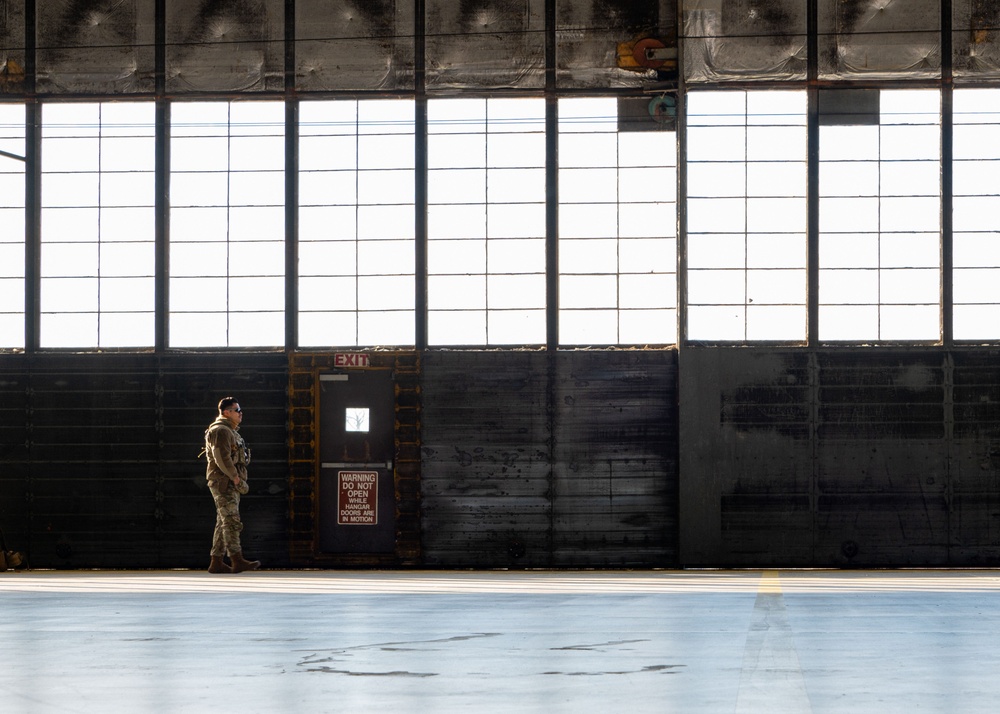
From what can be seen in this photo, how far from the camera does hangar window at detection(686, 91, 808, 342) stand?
16.7 metres

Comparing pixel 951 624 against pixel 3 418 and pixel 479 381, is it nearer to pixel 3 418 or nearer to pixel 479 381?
pixel 479 381

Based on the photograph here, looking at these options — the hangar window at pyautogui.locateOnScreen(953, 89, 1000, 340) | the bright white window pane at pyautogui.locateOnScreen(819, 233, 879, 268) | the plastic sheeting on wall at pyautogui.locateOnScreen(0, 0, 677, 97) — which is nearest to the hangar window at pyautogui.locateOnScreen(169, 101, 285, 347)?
the plastic sheeting on wall at pyautogui.locateOnScreen(0, 0, 677, 97)

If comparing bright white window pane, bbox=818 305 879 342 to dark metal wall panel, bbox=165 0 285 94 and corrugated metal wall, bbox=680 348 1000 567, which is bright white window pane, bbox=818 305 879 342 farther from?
dark metal wall panel, bbox=165 0 285 94

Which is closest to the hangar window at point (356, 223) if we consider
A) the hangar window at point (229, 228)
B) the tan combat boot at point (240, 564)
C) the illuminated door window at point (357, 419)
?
the hangar window at point (229, 228)

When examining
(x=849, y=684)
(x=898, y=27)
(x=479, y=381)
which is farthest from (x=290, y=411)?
(x=849, y=684)

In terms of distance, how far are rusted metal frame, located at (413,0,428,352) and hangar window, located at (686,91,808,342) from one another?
126 inches

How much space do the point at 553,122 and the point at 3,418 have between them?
7.69 m

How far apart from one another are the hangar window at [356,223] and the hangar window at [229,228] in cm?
34

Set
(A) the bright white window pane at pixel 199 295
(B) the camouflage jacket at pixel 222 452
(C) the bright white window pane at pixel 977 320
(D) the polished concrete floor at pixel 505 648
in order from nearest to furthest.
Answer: (D) the polished concrete floor at pixel 505 648 < (B) the camouflage jacket at pixel 222 452 < (C) the bright white window pane at pixel 977 320 < (A) the bright white window pane at pixel 199 295

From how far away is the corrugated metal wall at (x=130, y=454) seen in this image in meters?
17.1

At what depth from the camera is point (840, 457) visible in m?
16.6

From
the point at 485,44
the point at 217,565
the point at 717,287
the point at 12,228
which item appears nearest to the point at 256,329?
the point at 217,565

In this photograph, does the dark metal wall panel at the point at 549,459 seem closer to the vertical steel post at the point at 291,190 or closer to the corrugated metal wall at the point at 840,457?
the corrugated metal wall at the point at 840,457

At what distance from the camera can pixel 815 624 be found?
29.5 feet
